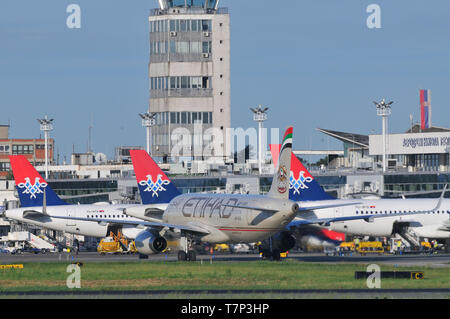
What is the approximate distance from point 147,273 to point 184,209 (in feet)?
65.8

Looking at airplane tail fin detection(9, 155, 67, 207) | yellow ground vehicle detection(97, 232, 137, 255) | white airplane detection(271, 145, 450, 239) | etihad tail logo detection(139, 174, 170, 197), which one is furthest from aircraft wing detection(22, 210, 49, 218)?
white airplane detection(271, 145, 450, 239)

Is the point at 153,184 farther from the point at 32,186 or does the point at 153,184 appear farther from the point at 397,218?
the point at 32,186

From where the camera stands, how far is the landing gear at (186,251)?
79.6 metres

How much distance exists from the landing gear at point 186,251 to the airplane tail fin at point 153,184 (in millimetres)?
16319

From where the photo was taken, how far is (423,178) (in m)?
140

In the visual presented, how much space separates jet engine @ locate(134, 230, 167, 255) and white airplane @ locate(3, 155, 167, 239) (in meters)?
32.1

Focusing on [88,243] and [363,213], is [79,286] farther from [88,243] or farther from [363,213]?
[88,243]

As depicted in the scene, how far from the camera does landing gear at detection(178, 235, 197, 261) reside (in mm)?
79625

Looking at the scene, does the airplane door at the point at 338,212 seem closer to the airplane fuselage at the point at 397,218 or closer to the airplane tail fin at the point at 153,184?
the airplane fuselage at the point at 397,218

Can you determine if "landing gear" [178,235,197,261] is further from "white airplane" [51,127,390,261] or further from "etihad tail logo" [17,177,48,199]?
"etihad tail logo" [17,177,48,199]

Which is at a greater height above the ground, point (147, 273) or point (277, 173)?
point (277, 173)

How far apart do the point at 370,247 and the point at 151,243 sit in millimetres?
32003

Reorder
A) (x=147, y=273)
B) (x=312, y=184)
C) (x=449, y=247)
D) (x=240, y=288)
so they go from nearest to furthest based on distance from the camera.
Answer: (x=240, y=288) < (x=147, y=273) < (x=449, y=247) < (x=312, y=184)
